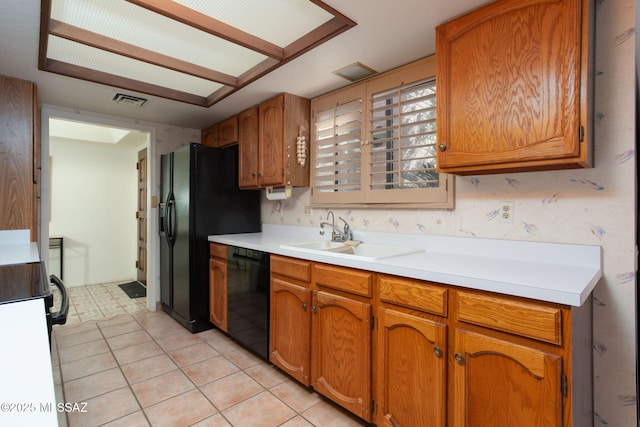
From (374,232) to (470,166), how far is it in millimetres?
918

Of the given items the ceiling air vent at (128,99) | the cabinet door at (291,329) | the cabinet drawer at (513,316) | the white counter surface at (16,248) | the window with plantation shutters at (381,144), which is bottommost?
the cabinet door at (291,329)

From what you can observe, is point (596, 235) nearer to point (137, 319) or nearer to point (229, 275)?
point (229, 275)

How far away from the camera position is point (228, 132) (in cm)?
325

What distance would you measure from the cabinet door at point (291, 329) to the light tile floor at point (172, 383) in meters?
0.14

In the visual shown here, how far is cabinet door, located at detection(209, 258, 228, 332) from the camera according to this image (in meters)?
2.70

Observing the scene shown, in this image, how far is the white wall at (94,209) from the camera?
4371 mm

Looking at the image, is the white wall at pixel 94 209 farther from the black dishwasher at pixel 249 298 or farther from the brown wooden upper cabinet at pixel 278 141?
the black dishwasher at pixel 249 298

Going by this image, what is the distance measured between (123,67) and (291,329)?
2.12 metres

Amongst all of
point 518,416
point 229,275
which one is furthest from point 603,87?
point 229,275

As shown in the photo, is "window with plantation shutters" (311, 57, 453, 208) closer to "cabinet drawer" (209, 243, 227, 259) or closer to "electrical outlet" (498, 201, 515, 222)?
"electrical outlet" (498, 201, 515, 222)

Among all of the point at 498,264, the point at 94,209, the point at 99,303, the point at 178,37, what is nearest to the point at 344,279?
the point at 498,264

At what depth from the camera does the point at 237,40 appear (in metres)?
1.76

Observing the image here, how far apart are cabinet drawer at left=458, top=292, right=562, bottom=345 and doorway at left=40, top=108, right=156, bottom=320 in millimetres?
4062

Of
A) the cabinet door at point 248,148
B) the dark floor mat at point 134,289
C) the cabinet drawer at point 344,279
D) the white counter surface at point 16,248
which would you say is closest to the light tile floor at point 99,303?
the dark floor mat at point 134,289
